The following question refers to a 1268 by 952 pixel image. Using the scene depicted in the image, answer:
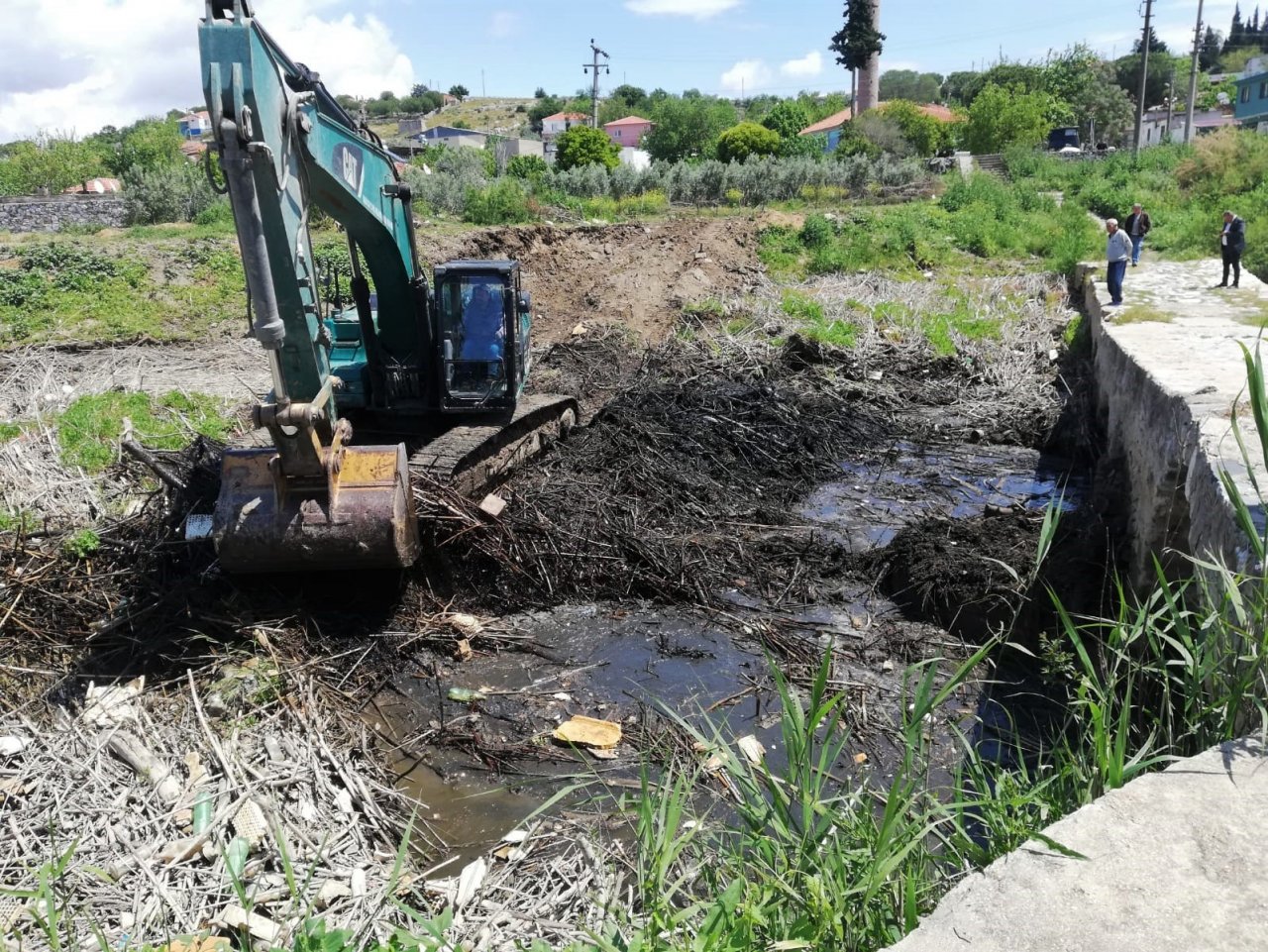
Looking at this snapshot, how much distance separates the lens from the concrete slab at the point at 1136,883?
238cm

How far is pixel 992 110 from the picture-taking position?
46156 millimetres

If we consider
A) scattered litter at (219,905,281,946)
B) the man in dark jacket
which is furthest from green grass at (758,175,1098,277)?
scattered litter at (219,905,281,946)

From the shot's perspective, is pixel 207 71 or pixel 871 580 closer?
pixel 207 71

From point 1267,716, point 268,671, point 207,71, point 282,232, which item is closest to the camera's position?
point 1267,716

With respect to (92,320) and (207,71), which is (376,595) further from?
(92,320)

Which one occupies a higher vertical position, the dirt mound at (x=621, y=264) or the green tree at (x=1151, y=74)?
the green tree at (x=1151, y=74)

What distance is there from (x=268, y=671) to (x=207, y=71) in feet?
10.8

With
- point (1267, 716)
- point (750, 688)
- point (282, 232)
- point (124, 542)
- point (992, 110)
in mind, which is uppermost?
point (992, 110)

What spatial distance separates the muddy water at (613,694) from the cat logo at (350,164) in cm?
322

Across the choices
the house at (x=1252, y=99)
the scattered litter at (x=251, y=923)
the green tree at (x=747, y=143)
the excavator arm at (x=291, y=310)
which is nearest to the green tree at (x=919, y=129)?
the green tree at (x=747, y=143)

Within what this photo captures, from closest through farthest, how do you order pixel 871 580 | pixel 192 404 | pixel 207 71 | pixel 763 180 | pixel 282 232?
pixel 207 71, pixel 282 232, pixel 871 580, pixel 192 404, pixel 763 180

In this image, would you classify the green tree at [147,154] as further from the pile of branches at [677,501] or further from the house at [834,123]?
the house at [834,123]

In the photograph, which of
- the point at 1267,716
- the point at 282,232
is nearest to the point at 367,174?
the point at 282,232

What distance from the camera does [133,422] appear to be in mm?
9445
